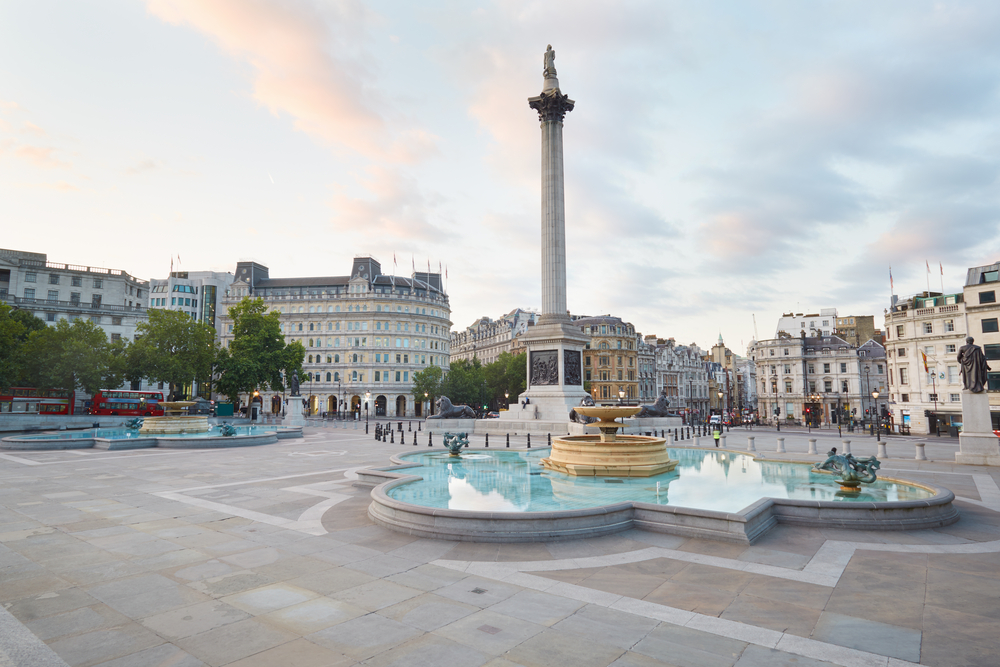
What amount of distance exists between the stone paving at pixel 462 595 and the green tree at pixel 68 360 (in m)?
45.7

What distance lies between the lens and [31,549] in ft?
31.1

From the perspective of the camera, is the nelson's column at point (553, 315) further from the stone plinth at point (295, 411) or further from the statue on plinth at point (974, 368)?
the stone plinth at point (295, 411)

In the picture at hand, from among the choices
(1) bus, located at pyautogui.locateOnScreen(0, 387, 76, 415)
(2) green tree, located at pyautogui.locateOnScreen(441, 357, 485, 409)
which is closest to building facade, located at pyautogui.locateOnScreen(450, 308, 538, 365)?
(2) green tree, located at pyautogui.locateOnScreen(441, 357, 485, 409)

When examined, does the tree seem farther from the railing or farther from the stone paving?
the stone paving

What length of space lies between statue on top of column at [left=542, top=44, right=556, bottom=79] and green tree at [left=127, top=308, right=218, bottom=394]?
1730 inches

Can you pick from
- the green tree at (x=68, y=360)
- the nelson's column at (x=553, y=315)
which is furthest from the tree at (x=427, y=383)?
the nelson's column at (x=553, y=315)

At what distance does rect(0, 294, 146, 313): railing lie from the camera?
70.4 metres

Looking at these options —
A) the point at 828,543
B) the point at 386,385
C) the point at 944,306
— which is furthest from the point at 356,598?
the point at 386,385

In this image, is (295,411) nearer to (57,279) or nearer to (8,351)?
(8,351)

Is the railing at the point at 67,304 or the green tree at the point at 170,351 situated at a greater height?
the railing at the point at 67,304

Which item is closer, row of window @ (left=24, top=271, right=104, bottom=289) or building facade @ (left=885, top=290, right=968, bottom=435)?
building facade @ (left=885, top=290, right=968, bottom=435)

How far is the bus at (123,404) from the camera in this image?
4964 centimetres

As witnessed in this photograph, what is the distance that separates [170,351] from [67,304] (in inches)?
1301

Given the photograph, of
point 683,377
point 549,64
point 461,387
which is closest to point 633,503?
point 549,64
